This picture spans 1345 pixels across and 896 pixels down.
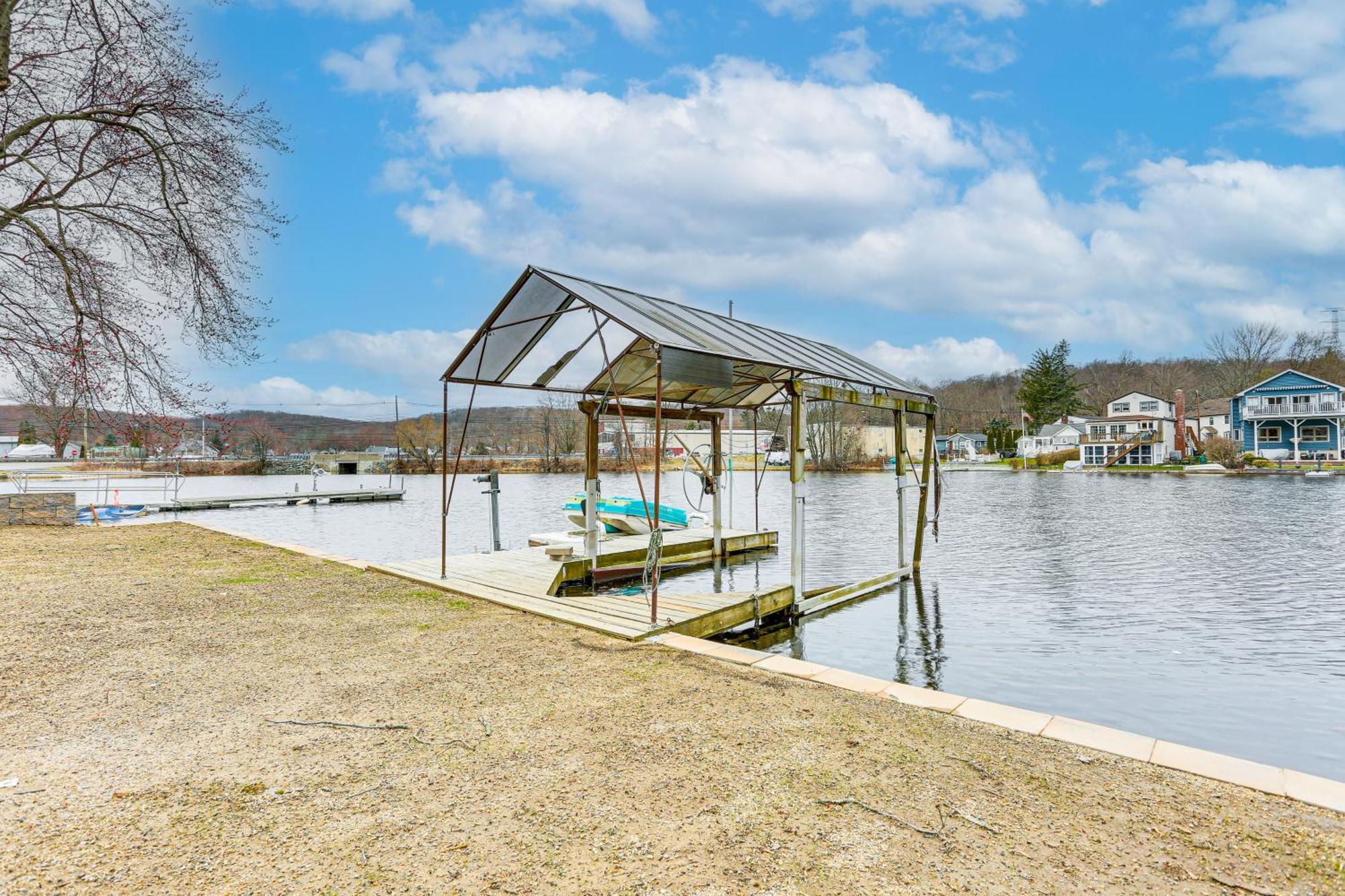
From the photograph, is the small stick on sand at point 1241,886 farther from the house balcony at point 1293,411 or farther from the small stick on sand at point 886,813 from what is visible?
the house balcony at point 1293,411

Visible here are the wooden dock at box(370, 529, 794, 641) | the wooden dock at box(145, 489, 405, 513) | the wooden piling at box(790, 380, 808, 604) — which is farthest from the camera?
the wooden dock at box(145, 489, 405, 513)

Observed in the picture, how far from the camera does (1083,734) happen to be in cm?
364

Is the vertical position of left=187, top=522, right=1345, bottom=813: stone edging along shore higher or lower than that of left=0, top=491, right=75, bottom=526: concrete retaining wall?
lower

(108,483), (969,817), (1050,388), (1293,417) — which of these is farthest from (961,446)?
(969,817)

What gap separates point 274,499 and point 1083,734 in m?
32.7

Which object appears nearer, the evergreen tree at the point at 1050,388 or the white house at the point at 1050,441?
the white house at the point at 1050,441

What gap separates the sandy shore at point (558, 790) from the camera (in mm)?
2318

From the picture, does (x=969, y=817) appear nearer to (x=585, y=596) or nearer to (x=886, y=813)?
(x=886, y=813)

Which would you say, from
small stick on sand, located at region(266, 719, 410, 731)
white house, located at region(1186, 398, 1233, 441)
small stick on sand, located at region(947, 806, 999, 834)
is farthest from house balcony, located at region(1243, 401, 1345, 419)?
small stick on sand, located at region(266, 719, 410, 731)

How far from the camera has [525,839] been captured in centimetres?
251

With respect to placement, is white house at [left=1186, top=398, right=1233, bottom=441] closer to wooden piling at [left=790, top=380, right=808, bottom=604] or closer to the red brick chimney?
the red brick chimney

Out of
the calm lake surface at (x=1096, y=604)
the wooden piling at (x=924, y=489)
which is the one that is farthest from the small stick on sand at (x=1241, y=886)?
the wooden piling at (x=924, y=489)

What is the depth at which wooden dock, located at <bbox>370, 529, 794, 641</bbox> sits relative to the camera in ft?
20.3

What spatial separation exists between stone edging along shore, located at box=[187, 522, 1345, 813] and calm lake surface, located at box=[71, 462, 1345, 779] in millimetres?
1692
